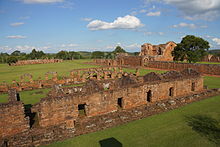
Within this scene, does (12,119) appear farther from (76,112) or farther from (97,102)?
(97,102)

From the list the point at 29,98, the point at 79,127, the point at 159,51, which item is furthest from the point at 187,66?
the point at 79,127

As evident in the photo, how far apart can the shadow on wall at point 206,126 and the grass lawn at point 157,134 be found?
5 centimetres

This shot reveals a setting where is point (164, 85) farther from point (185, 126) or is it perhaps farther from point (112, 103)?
point (112, 103)

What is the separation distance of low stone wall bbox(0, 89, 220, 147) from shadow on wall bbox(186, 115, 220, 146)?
1753mm

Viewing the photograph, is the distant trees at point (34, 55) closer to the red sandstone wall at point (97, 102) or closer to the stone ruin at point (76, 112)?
the stone ruin at point (76, 112)

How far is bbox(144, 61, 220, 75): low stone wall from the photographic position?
27305 mm

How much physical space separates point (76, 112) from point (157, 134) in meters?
4.47

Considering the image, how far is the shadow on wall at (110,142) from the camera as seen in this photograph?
655 cm

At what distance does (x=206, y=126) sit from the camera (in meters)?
8.03

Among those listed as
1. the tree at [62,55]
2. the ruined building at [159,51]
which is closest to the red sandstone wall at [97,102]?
the ruined building at [159,51]

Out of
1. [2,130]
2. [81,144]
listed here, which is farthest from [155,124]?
[2,130]

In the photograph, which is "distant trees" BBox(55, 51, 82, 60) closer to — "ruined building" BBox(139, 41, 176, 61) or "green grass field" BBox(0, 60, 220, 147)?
"ruined building" BBox(139, 41, 176, 61)

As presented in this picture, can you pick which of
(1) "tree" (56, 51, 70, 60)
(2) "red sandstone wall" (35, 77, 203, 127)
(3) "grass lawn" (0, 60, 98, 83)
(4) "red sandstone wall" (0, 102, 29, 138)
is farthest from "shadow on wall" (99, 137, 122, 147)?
(1) "tree" (56, 51, 70, 60)

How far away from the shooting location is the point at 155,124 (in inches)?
326
